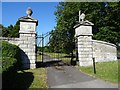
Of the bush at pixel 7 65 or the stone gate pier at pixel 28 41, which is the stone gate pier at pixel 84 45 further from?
the bush at pixel 7 65

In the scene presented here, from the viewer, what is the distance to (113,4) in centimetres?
2506

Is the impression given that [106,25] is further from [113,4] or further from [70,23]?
[70,23]

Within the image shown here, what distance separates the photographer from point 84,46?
14594 millimetres

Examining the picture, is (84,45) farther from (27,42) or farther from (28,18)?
(28,18)

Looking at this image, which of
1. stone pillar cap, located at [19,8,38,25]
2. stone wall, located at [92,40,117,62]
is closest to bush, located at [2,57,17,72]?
stone pillar cap, located at [19,8,38,25]

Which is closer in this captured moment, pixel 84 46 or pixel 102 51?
pixel 84 46

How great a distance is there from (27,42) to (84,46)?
13.6ft

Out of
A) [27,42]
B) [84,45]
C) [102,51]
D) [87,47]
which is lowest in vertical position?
[102,51]

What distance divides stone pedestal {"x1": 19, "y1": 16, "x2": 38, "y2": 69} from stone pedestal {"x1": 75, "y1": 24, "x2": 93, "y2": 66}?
3.37m

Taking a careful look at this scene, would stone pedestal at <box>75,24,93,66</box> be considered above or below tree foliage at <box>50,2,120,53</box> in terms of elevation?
below

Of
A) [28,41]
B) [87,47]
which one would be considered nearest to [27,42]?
[28,41]

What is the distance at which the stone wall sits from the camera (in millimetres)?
14930

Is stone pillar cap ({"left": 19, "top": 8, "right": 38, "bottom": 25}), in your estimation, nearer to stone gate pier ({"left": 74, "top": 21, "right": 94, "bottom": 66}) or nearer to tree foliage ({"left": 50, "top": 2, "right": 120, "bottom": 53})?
stone gate pier ({"left": 74, "top": 21, "right": 94, "bottom": 66})

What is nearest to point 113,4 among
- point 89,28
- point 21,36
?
point 89,28
